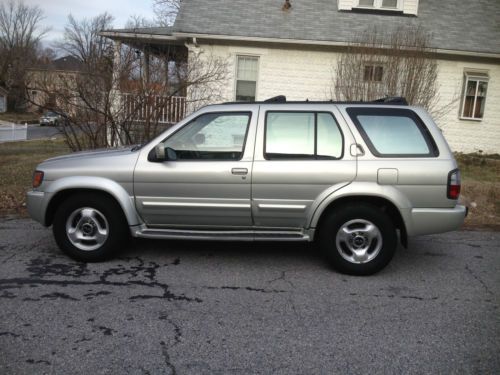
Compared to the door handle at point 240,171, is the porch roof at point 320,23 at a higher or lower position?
higher

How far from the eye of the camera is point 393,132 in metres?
4.98

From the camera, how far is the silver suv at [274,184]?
15.9ft

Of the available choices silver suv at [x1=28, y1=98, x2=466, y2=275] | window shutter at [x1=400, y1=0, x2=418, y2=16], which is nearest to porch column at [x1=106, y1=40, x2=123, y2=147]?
silver suv at [x1=28, y1=98, x2=466, y2=275]

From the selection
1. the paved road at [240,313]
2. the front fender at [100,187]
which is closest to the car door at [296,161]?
the paved road at [240,313]

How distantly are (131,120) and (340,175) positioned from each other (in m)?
5.76

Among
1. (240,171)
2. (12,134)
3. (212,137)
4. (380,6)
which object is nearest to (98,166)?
(212,137)

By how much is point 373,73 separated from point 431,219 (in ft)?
25.6

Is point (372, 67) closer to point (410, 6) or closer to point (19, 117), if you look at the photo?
point (410, 6)

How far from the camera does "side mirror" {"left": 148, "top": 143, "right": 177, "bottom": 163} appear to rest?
489 centimetres

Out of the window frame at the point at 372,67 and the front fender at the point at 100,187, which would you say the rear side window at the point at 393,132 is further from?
the window frame at the point at 372,67

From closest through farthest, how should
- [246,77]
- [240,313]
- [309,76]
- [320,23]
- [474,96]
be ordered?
1. [240,313]
2. [309,76]
3. [320,23]
4. [246,77]
5. [474,96]

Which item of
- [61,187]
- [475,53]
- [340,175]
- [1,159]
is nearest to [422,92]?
[475,53]

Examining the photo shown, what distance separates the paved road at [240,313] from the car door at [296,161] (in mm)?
729

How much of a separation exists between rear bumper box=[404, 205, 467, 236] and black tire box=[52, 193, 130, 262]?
9.96 feet
